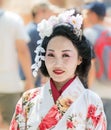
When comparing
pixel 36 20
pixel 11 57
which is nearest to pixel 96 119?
pixel 11 57

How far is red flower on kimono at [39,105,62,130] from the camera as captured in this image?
281cm

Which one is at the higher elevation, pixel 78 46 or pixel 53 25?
pixel 53 25

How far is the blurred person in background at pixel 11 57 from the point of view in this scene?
15.1 feet

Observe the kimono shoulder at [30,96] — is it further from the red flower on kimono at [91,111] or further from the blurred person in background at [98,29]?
the blurred person in background at [98,29]

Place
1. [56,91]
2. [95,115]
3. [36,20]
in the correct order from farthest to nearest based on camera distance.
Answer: [36,20]
[56,91]
[95,115]

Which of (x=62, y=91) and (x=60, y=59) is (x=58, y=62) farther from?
(x=62, y=91)

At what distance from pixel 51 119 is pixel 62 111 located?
0.07m

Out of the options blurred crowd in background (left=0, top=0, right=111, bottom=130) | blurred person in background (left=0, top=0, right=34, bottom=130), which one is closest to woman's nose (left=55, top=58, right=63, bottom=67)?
blurred crowd in background (left=0, top=0, right=111, bottom=130)

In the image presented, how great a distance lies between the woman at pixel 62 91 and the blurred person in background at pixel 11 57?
5.50 ft

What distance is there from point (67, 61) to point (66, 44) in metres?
0.09

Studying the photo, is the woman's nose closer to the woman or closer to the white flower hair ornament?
the woman

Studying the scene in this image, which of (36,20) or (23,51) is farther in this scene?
(36,20)

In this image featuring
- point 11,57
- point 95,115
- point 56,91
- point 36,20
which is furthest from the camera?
point 36,20

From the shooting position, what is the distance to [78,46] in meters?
2.90
